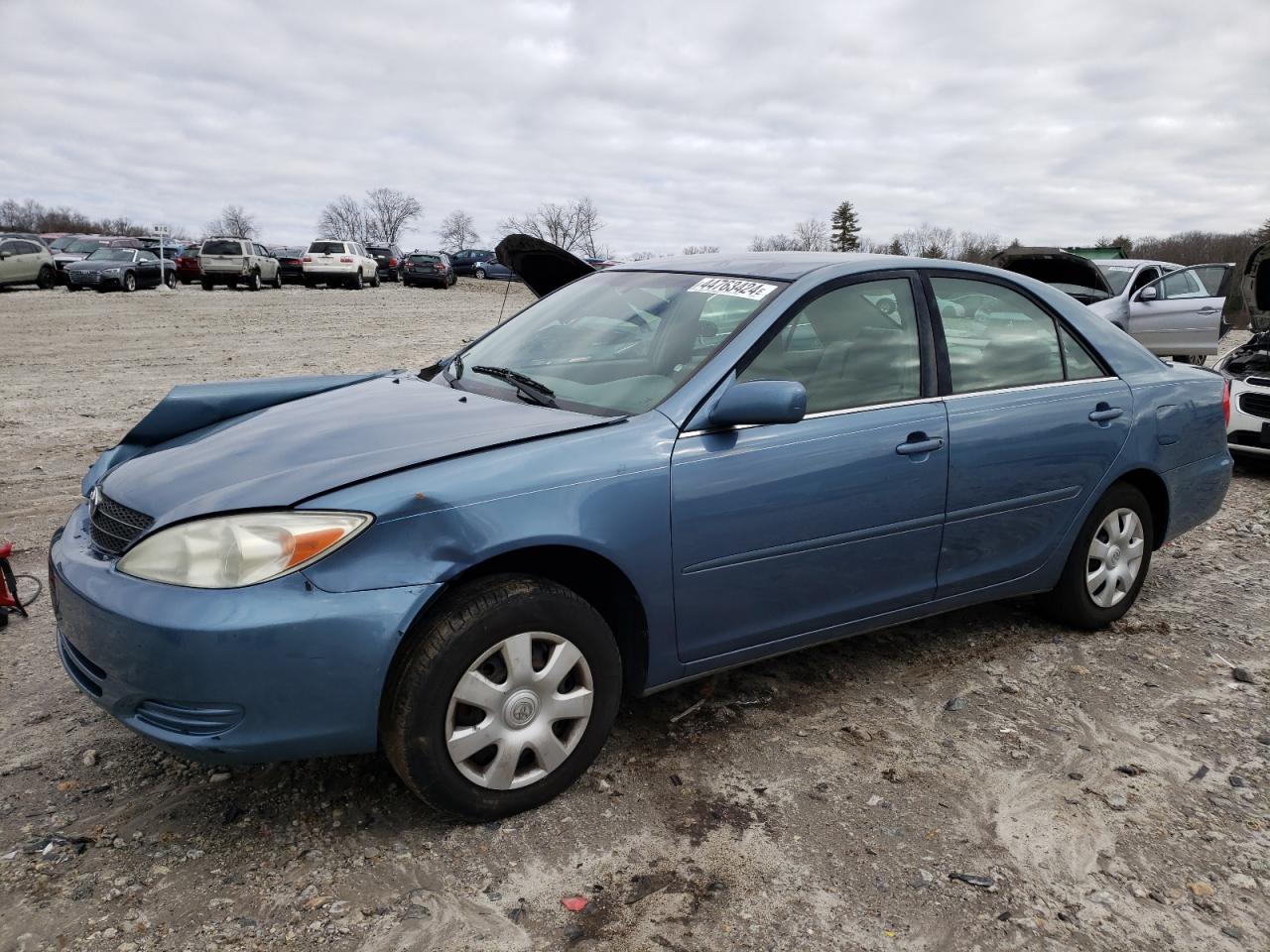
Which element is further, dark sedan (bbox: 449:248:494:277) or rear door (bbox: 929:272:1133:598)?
dark sedan (bbox: 449:248:494:277)

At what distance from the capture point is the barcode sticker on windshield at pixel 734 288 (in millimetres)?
3348

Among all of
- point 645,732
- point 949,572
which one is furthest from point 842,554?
point 645,732

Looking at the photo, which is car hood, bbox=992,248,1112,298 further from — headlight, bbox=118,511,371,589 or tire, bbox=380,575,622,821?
headlight, bbox=118,511,371,589

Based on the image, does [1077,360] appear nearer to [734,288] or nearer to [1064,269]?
[734,288]

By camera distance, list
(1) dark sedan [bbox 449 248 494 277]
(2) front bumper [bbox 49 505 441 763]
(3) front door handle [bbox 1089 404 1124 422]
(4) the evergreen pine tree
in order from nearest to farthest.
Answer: (2) front bumper [bbox 49 505 441 763], (3) front door handle [bbox 1089 404 1124 422], (1) dark sedan [bbox 449 248 494 277], (4) the evergreen pine tree

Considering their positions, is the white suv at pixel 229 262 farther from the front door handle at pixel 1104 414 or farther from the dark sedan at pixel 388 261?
the front door handle at pixel 1104 414

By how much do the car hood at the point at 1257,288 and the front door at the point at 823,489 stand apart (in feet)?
20.4

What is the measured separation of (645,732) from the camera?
3.31 metres

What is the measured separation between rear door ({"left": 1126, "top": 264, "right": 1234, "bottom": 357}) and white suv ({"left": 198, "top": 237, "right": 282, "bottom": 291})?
83.9ft

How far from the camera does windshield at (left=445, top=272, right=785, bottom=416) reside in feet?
10.3

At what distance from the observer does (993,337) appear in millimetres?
3791

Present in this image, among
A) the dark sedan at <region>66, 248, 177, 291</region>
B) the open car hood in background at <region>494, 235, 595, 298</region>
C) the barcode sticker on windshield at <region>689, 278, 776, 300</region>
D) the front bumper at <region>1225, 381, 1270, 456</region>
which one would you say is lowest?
the front bumper at <region>1225, 381, 1270, 456</region>

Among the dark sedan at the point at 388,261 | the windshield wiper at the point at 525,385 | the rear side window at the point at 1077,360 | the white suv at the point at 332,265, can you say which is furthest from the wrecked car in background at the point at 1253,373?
the dark sedan at the point at 388,261

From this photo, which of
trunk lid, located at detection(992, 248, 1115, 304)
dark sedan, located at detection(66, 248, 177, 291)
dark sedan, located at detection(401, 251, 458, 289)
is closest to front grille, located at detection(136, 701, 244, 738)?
trunk lid, located at detection(992, 248, 1115, 304)
